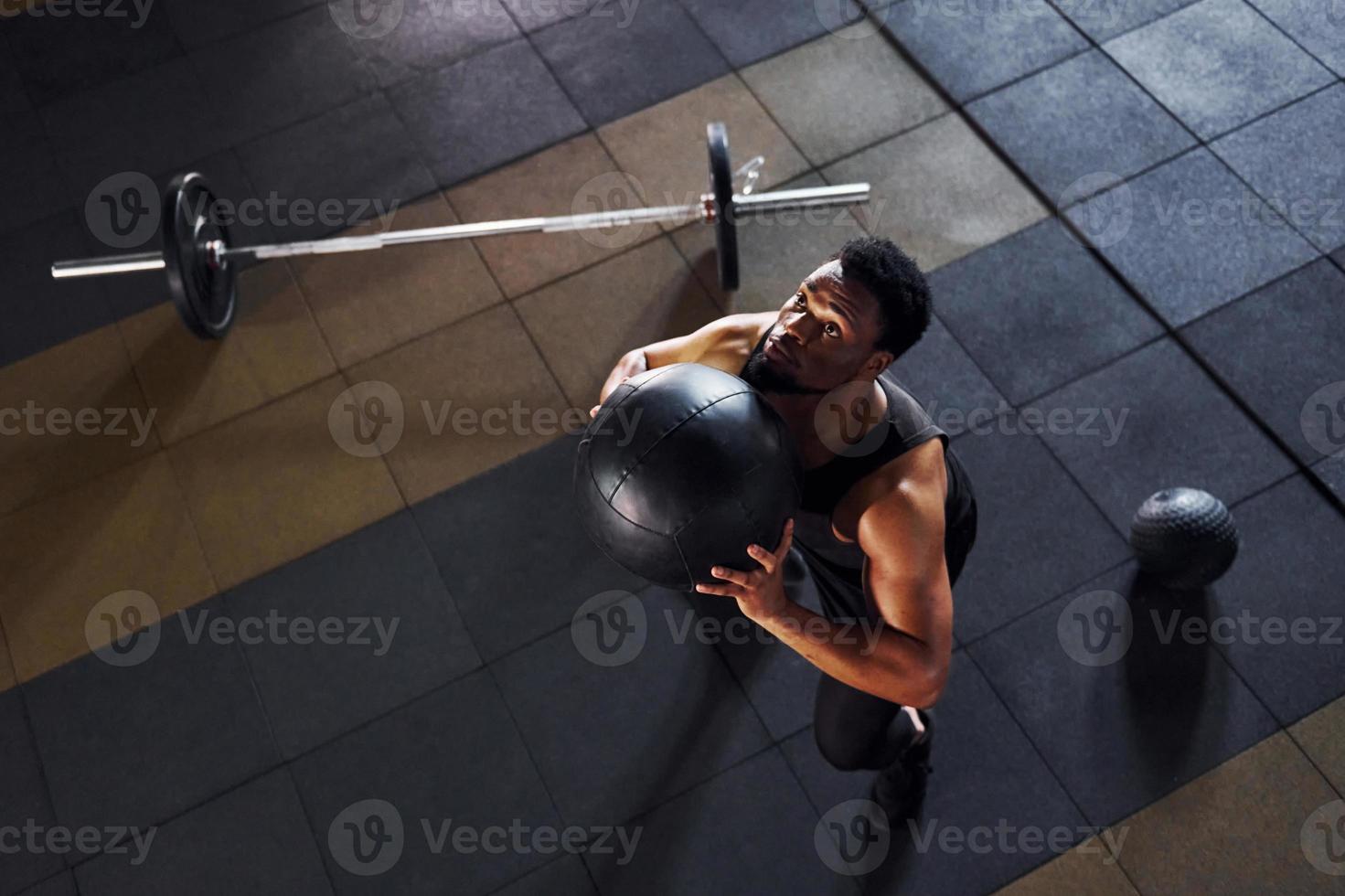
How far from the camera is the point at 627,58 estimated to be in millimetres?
5340

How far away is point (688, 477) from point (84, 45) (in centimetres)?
481

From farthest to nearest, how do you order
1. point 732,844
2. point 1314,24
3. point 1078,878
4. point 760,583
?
point 1314,24 < point 732,844 < point 1078,878 < point 760,583

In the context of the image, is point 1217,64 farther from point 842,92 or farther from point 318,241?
point 318,241

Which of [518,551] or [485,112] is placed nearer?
[518,551]

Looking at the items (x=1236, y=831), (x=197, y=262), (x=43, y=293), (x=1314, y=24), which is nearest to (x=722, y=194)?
(x=197, y=262)

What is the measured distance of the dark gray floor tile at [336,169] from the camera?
4984mm

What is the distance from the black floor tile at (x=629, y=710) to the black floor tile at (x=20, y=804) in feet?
4.70

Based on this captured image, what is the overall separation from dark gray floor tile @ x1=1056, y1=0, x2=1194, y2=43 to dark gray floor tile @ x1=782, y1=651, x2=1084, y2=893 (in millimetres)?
3028

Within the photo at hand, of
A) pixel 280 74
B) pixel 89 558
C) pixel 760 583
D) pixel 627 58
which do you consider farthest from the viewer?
pixel 280 74

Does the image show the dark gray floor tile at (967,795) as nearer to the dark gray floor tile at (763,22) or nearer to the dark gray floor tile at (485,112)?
the dark gray floor tile at (485,112)

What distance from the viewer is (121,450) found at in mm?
4426

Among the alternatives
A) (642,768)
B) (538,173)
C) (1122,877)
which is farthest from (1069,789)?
(538,173)

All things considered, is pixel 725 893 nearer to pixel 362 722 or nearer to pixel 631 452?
pixel 362 722

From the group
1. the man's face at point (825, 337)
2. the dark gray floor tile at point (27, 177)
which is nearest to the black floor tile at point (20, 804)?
the dark gray floor tile at point (27, 177)
